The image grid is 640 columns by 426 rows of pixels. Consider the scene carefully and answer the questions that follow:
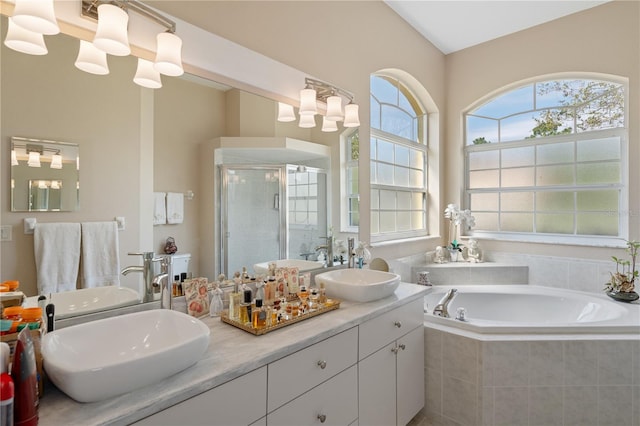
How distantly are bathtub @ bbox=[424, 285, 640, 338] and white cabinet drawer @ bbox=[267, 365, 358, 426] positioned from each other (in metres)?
0.91

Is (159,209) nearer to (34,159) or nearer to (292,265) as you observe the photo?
(34,159)

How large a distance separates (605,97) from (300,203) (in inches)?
122

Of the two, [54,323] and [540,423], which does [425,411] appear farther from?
[54,323]

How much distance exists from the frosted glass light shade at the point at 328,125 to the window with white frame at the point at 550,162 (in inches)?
87.9

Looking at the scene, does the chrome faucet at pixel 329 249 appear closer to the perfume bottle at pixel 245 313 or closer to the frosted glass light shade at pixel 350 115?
the frosted glass light shade at pixel 350 115

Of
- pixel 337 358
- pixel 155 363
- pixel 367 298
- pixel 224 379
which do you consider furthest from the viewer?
pixel 367 298

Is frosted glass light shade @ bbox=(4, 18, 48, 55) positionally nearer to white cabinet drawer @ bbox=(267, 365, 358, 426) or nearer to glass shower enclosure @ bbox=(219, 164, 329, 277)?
glass shower enclosure @ bbox=(219, 164, 329, 277)

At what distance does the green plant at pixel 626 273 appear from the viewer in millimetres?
2685

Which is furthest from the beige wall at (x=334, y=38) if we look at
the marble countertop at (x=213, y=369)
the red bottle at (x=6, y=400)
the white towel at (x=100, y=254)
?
the red bottle at (x=6, y=400)

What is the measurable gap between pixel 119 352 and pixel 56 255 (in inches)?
17.1

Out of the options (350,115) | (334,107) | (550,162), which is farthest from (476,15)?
Result: (334,107)

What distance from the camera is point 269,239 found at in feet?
6.48

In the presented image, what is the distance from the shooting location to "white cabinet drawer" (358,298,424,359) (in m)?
1.62

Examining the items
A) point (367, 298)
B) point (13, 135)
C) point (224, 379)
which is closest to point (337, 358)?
point (367, 298)
